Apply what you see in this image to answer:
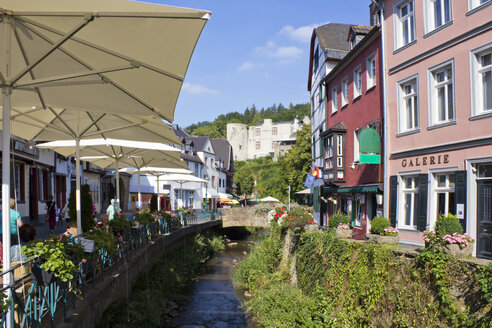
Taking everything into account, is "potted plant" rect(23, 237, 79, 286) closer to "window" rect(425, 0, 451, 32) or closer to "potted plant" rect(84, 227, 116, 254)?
"potted plant" rect(84, 227, 116, 254)

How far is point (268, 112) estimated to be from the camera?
192875mm

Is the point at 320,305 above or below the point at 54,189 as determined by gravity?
below

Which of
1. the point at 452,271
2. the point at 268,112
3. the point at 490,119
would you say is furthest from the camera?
the point at 268,112

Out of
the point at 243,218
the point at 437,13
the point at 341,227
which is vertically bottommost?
the point at 243,218

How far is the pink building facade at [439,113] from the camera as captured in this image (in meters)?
9.91

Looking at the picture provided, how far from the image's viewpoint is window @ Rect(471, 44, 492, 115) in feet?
32.3

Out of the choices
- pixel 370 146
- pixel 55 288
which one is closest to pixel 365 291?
pixel 370 146

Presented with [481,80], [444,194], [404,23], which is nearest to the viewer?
[481,80]

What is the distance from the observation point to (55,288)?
5328mm

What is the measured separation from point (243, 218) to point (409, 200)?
66.6ft

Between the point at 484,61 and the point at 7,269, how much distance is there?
10.3m

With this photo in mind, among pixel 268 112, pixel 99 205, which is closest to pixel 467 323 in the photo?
pixel 99 205

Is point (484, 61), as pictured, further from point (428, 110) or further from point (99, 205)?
point (99, 205)

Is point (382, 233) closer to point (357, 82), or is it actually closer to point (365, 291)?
point (365, 291)
